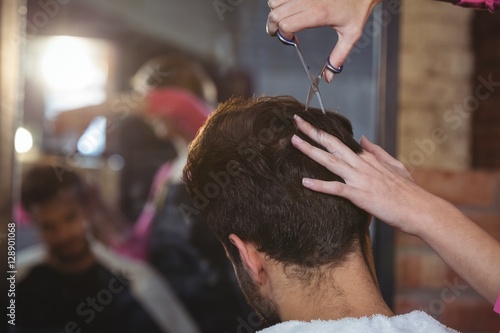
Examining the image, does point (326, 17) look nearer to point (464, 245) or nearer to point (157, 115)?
point (464, 245)

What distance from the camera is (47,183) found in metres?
1.57

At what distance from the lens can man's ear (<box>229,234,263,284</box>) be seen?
0.97m

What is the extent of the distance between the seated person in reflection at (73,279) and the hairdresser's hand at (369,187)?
87 cm

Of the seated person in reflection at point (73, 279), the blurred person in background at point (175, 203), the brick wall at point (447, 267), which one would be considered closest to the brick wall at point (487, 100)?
the brick wall at point (447, 267)

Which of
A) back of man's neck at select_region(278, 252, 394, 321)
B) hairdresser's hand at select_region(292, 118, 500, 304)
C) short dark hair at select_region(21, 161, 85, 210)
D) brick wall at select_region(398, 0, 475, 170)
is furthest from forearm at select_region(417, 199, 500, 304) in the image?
brick wall at select_region(398, 0, 475, 170)

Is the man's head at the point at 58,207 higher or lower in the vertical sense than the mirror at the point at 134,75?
lower

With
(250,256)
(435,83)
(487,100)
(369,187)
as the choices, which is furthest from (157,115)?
(487,100)

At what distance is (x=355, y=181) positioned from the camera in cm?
90

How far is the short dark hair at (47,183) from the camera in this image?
1.55m

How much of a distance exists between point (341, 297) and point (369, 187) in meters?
0.16

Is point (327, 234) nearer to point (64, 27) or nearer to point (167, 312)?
point (167, 312)

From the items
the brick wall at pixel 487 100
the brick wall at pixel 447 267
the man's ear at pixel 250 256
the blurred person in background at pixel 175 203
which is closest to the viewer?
the man's ear at pixel 250 256

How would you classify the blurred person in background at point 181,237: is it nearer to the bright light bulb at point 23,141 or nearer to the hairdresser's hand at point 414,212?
the bright light bulb at point 23,141

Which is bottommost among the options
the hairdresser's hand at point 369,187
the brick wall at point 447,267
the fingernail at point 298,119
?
the brick wall at point 447,267
